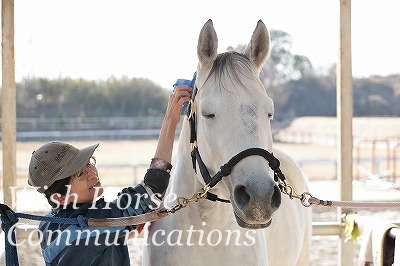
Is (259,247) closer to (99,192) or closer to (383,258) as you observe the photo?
(99,192)

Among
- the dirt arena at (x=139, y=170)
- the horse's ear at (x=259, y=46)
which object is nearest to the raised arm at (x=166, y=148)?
the horse's ear at (x=259, y=46)

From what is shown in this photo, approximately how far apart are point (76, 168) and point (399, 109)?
2133 centimetres

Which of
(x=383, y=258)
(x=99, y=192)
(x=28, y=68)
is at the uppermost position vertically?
(x=28, y=68)

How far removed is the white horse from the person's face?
1.16 ft

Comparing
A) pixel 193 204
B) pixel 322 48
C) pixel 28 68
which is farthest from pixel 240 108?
pixel 322 48

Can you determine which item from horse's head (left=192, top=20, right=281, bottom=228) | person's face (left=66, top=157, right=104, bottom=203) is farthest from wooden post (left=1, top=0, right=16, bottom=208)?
horse's head (left=192, top=20, right=281, bottom=228)

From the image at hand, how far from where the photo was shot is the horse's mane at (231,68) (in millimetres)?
1812

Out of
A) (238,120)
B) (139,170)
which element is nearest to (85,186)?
(238,120)

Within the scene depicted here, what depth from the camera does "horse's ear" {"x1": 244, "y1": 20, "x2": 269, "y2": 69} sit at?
1.92 m

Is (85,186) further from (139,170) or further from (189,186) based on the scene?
(139,170)

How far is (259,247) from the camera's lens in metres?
2.14

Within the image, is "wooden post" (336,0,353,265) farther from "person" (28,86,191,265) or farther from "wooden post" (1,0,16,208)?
"wooden post" (1,0,16,208)

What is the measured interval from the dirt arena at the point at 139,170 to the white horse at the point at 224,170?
311 cm

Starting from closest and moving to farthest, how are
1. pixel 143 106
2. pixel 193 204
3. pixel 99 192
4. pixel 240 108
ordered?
1. pixel 240 108
2. pixel 99 192
3. pixel 193 204
4. pixel 143 106
